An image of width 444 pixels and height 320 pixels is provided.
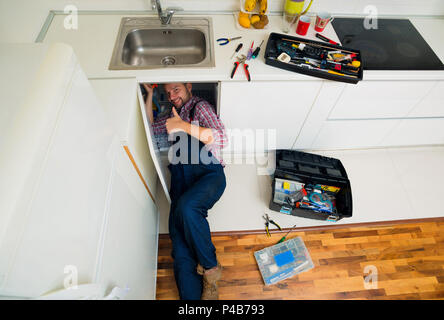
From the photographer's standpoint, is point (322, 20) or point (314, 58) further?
point (322, 20)

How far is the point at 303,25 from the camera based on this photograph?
4.64 feet

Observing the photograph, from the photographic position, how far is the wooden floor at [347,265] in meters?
1.45

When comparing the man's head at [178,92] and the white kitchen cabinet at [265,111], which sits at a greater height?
the man's head at [178,92]

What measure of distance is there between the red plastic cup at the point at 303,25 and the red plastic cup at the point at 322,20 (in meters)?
0.09

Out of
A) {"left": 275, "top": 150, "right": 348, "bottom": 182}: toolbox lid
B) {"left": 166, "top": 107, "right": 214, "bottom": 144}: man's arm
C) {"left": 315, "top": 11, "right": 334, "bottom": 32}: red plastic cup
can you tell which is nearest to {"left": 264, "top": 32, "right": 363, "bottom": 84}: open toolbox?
{"left": 315, "top": 11, "right": 334, "bottom": 32}: red plastic cup

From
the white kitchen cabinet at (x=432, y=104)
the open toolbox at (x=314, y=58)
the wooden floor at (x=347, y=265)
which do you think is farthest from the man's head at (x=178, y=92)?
the white kitchen cabinet at (x=432, y=104)

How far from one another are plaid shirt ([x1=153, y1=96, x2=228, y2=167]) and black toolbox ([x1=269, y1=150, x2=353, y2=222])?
19.7 inches

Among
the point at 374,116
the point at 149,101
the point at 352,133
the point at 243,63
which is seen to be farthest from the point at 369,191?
the point at 149,101

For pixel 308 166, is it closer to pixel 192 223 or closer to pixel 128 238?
pixel 192 223

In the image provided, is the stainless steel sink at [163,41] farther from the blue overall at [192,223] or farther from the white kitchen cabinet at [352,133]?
the white kitchen cabinet at [352,133]

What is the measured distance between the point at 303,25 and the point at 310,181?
99 cm

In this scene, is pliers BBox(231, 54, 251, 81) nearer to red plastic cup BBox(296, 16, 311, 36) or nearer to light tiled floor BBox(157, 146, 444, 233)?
red plastic cup BBox(296, 16, 311, 36)

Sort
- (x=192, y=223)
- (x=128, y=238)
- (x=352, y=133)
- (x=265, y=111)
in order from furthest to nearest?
(x=352, y=133) → (x=265, y=111) → (x=192, y=223) → (x=128, y=238)

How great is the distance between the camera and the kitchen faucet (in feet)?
4.58
